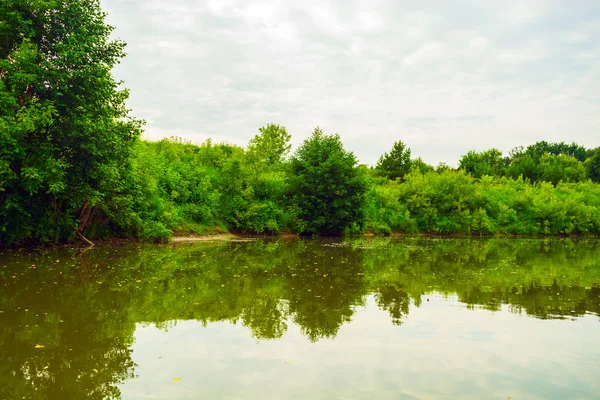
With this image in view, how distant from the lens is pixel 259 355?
725 centimetres

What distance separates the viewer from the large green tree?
18.3 m

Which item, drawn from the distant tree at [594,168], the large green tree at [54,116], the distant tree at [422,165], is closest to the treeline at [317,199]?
the large green tree at [54,116]

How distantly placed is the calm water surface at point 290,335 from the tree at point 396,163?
53.5m

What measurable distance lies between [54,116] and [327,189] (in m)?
22.6

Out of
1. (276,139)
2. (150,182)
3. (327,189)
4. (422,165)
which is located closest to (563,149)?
(422,165)

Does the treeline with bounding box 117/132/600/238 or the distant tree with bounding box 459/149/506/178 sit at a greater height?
the distant tree with bounding box 459/149/506/178

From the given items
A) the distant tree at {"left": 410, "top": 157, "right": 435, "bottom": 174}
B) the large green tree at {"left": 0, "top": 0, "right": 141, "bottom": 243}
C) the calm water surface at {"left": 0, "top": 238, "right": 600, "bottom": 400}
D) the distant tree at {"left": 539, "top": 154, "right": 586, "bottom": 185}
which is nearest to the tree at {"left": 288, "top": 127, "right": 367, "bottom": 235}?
the large green tree at {"left": 0, "top": 0, "right": 141, "bottom": 243}

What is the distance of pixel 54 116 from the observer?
20.3 meters

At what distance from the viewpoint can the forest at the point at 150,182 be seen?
19.1 metres

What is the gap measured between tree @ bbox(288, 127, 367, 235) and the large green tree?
60.1ft

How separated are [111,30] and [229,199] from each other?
18.3 metres

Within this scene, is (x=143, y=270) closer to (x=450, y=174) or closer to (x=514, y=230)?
(x=450, y=174)

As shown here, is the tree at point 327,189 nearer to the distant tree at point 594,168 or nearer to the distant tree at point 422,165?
the distant tree at point 422,165

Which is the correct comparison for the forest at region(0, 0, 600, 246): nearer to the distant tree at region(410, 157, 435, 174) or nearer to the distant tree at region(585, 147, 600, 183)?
the distant tree at region(410, 157, 435, 174)
